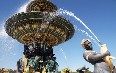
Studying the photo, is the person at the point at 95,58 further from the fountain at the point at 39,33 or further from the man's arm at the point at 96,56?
the fountain at the point at 39,33

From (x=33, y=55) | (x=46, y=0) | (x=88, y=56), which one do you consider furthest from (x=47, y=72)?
(x=88, y=56)

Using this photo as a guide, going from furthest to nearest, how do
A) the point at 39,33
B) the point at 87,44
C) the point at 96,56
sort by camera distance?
the point at 39,33 → the point at 87,44 → the point at 96,56

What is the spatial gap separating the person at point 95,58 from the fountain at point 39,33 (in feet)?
29.3

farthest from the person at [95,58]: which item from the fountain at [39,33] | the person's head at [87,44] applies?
the fountain at [39,33]

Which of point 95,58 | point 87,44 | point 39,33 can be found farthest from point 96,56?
point 39,33

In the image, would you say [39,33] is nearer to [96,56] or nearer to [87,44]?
[87,44]

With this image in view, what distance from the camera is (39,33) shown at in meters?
17.6

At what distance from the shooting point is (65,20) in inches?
659

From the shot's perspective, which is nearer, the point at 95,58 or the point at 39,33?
the point at 95,58

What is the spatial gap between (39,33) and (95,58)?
10.9m

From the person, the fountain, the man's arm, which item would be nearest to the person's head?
the person

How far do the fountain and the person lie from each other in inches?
352

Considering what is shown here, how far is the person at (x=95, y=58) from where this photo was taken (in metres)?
6.81

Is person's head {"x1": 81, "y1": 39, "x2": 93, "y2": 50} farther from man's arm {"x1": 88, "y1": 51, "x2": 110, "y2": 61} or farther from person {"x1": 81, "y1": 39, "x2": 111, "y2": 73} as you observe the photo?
man's arm {"x1": 88, "y1": 51, "x2": 110, "y2": 61}
